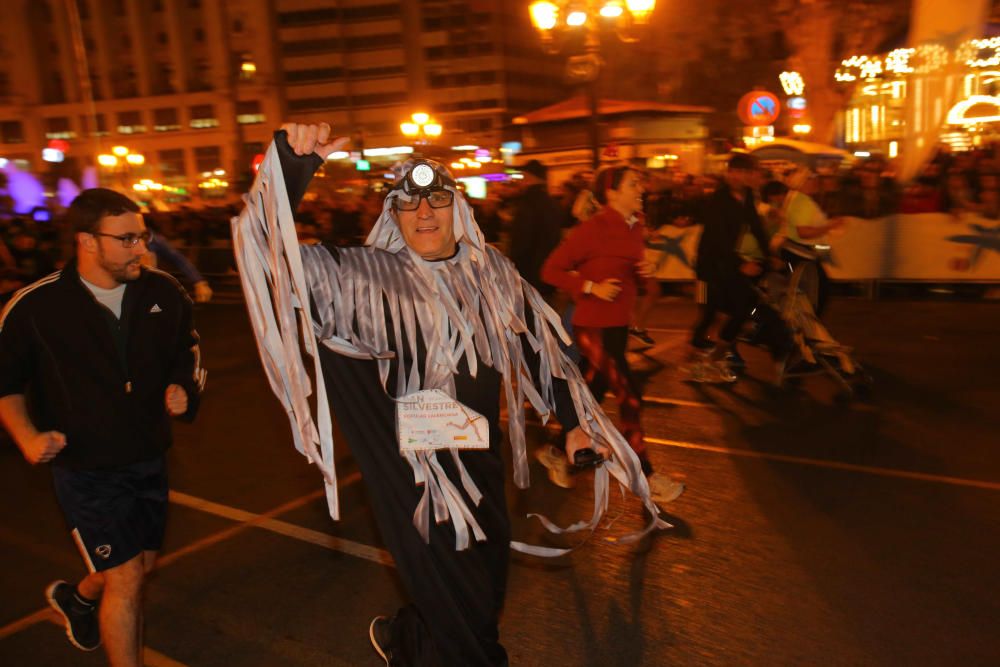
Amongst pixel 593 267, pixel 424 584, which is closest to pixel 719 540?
pixel 593 267

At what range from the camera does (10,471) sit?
6.45 metres

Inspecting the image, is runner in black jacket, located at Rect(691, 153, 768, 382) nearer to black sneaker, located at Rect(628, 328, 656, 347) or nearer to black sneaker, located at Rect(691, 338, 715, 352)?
black sneaker, located at Rect(691, 338, 715, 352)

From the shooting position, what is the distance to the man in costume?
2555 mm

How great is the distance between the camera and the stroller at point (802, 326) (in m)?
6.88

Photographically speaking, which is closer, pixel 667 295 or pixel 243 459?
pixel 243 459

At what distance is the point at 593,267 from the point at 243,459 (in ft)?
10.5

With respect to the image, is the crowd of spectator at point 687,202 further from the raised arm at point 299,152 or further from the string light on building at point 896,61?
the string light on building at point 896,61

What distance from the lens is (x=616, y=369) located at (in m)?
4.96

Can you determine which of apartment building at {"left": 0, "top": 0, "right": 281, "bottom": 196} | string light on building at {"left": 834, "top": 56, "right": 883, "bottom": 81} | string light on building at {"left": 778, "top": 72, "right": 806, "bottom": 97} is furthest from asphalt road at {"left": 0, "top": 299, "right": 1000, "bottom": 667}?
apartment building at {"left": 0, "top": 0, "right": 281, "bottom": 196}

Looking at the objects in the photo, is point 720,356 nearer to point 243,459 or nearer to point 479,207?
point 243,459

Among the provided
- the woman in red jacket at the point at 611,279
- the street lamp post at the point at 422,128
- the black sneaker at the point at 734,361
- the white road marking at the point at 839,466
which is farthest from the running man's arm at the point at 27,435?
the street lamp post at the point at 422,128

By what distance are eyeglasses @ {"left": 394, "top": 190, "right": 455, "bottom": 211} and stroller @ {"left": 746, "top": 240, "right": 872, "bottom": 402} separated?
4.99m

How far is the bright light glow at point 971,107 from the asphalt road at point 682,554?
15.6 m

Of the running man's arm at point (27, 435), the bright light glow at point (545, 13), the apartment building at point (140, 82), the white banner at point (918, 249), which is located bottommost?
the white banner at point (918, 249)
